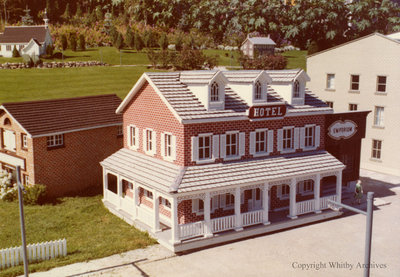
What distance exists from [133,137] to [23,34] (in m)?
61.4

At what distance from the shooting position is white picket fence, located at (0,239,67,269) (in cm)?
2184

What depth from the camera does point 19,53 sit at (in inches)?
3091

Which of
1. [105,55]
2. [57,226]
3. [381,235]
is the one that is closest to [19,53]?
[105,55]

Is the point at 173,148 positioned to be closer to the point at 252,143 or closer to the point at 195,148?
the point at 195,148

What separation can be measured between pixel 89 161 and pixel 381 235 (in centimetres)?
2135

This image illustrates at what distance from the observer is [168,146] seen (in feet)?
89.7

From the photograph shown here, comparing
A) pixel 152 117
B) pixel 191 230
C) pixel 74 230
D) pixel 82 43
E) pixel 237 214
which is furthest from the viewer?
pixel 82 43

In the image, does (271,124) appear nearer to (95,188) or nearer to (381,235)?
(381,235)

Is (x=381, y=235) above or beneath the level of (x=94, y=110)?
beneath

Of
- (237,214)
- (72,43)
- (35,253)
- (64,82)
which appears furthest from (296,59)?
(35,253)

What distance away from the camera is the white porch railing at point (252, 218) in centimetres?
2678

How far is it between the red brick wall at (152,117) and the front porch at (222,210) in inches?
113

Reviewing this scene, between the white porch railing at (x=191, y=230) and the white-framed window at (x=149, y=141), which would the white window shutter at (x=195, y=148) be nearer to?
the white-framed window at (x=149, y=141)

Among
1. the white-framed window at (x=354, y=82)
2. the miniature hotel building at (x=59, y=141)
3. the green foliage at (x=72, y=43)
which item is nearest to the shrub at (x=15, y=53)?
the green foliage at (x=72, y=43)
